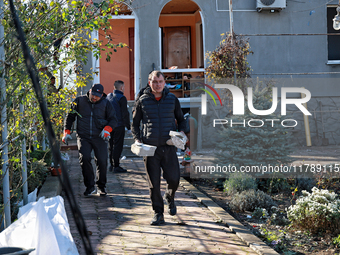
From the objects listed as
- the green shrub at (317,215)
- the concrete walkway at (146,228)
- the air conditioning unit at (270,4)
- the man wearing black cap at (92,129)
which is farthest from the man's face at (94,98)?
the air conditioning unit at (270,4)

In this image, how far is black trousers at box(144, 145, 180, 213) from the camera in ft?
18.1

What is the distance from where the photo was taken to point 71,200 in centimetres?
180

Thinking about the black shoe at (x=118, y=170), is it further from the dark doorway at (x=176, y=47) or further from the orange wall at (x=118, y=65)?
the dark doorway at (x=176, y=47)

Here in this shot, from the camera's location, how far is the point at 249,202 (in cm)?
663

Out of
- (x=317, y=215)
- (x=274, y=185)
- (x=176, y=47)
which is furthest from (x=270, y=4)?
(x=317, y=215)

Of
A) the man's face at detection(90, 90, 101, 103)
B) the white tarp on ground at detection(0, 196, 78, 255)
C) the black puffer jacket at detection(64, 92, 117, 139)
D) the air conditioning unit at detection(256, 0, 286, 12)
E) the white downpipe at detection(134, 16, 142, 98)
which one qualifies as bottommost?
the white tarp on ground at detection(0, 196, 78, 255)

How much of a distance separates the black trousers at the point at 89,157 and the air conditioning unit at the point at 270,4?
8.66 meters

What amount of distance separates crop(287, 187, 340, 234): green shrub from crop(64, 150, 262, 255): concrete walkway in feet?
3.36

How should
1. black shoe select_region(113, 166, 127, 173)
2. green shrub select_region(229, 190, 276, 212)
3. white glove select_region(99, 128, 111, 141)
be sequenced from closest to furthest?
1. green shrub select_region(229, 190, 276, 212)
2. white glove select_region(99, 128, 111, 141)
3. black shoe select_region(113, 166, 127, 173)

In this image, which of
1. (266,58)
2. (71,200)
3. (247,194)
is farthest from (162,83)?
(266,58)

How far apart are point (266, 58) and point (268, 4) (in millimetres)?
1773

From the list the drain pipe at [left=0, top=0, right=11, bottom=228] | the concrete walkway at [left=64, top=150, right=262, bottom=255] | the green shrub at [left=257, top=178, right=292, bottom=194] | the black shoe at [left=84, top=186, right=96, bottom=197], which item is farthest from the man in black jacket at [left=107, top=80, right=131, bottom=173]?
the drain pipe at [left=0, top=0, right=11, bottom=228]

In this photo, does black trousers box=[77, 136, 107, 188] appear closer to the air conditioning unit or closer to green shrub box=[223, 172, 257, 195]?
green shrub box=[223, 172, 257, 195]

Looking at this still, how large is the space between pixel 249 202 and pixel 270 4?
8858 millimetres
